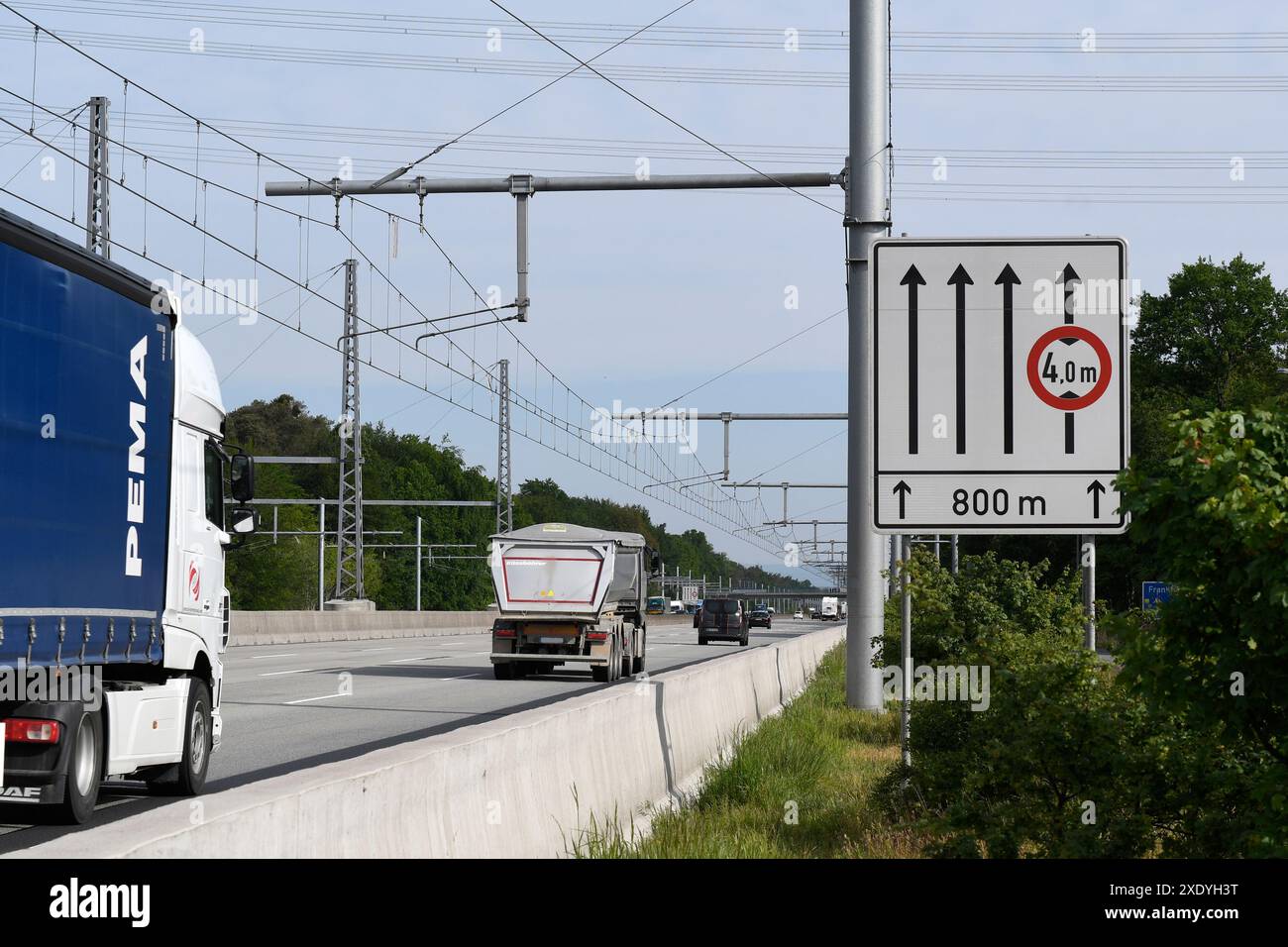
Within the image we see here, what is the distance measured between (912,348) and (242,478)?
275 inches

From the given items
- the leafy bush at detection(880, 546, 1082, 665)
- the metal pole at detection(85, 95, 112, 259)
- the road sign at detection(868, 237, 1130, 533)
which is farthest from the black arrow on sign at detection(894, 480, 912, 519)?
the metal pole at detection(85, 95, 112, 259)

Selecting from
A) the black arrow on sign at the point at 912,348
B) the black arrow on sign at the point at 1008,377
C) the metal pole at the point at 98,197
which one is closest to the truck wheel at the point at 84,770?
the black arrow on sign at the point at 912,348

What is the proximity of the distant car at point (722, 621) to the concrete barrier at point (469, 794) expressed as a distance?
5306 cm

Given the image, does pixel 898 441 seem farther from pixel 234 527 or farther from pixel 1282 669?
pixel 234 527

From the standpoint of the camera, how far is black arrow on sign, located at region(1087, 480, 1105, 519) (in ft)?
28.6

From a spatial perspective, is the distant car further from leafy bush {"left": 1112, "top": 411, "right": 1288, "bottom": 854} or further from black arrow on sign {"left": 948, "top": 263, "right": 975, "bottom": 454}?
leafy bush {"left": 1112, "top": 411, "right": 1288, "bottom": 854}

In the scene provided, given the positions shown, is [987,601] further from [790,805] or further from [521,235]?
[521,235]

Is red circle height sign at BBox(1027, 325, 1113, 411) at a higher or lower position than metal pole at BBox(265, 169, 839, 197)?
lower

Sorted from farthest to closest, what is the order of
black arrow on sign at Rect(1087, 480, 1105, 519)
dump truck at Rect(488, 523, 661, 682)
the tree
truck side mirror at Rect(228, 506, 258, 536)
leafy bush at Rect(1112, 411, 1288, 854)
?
the tree
dump truck at Rect(488, 523, 661, 682)
truck side mirror at Rect(228, 506, 258, 536)
black arrow on sign at Rect(1087, 480, 1105, 519)
leafy bush at Rect(1112, 411, 1288, 854)

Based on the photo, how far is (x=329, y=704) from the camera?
925 inches

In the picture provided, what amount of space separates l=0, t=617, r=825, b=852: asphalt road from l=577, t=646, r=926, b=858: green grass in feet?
5.62

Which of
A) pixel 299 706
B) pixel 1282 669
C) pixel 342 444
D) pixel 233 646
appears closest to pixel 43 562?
pixel 1282 669
